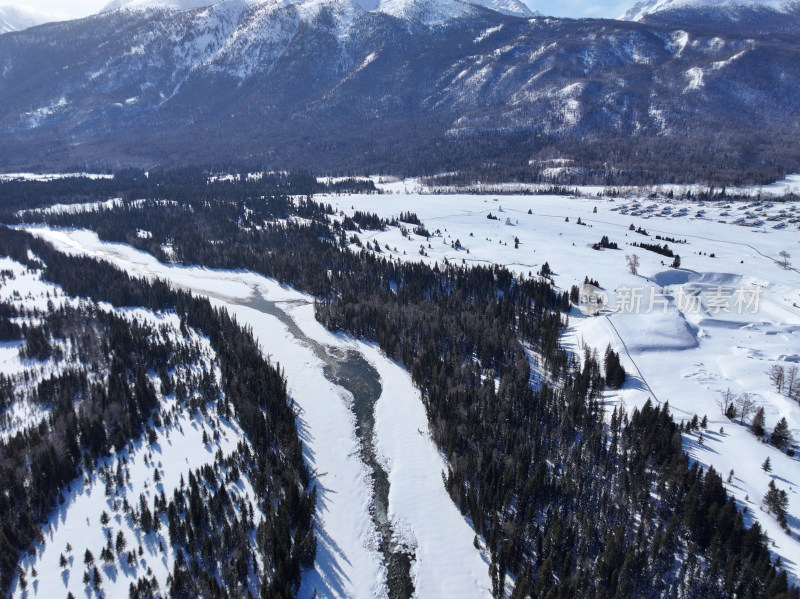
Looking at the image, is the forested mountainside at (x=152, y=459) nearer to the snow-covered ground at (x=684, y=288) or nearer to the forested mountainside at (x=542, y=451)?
the forested mountainside at (x=542, y=451)

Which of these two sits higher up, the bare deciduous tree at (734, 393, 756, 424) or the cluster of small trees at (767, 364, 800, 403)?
the cluster of small trees at (767, 364, 800, 403)

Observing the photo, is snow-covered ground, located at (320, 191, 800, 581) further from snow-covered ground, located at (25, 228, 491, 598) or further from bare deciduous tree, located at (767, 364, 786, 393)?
snow-covered ground, located at (25, 228, 491, 598)

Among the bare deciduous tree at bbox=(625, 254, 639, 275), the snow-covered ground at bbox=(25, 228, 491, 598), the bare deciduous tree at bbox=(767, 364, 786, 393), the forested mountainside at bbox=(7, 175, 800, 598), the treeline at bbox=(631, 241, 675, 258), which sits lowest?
the snow-covered ground at bbox=(25, 228, 491, 598)

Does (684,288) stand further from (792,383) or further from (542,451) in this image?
(542,451)

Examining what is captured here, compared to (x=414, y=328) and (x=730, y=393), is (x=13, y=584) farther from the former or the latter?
(x=730, y=393)

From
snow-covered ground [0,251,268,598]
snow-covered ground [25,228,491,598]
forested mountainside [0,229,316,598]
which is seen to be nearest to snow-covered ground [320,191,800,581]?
snow-covered ground [25,228,491,598]

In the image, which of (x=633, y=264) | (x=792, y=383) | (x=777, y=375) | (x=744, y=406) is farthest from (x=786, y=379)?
→ (x=633, y=264)
